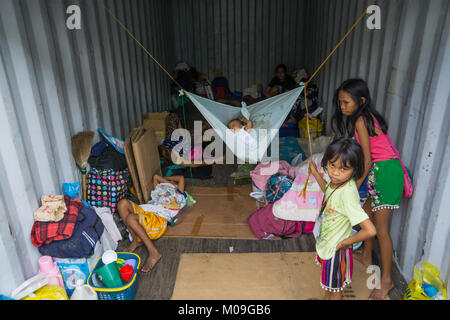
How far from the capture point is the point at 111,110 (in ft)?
10.0

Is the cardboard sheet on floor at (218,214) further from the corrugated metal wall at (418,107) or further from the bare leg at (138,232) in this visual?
the corrugated metal wall at (418,107)

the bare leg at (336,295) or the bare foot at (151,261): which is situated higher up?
the bare leg at (336,295)

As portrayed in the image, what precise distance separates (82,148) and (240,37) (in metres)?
4.15

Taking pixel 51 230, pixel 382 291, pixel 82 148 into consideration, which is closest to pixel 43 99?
pixel 82 148

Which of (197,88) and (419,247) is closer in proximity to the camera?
(419,247)

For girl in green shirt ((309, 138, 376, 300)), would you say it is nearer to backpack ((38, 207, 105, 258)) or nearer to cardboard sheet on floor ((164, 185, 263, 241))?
cardboard sheet on floor ((164, 185, 263, 241))

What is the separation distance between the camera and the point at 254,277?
2045 millimetres

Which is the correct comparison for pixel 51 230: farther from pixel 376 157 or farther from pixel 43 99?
pixel 376 157

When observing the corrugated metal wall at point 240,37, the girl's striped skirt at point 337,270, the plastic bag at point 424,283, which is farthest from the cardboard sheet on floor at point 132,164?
the corrugated metal wall at point 240,37

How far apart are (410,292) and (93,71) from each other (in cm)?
274

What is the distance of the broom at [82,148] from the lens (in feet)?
7.49

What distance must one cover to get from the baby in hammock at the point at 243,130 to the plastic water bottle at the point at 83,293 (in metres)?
1.61

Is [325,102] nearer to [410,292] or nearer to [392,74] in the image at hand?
[392,74]
